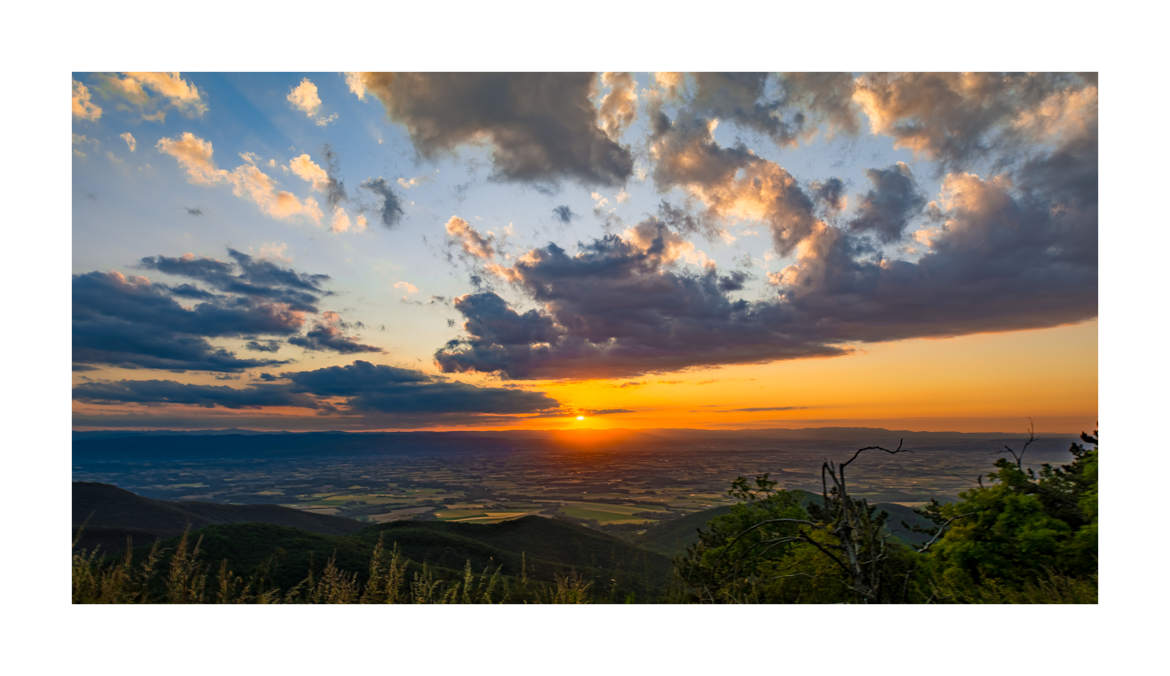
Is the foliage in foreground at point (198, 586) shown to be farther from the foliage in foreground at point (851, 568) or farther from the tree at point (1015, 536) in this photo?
the tree at point (1015, 536)

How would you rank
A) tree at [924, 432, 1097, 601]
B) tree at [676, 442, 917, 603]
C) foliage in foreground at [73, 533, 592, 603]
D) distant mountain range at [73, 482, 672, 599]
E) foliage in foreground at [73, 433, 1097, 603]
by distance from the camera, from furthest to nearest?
distant mountain range at [73, 482, 672, 599] < tree at [924, 432, 1097, 601] < foliage in foreground at [73, 533, 592, 603] < foliage in foreground at [73, 433, 1097, 603] < tree at [676, 442, 917, 603]

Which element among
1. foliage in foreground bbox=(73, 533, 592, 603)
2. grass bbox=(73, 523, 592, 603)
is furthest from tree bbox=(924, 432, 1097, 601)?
grass bbox=(73, 523, 592, 603)

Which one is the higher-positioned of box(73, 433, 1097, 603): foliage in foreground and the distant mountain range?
box(73, 433, 1097, 603): foliage in foreground

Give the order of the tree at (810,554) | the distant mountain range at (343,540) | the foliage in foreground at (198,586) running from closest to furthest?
the tree at (810,554) < the foliage in foreground at (198,586) < the distant mountain range at (343,540)

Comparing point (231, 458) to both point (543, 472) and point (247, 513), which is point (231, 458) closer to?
point (247, 513)

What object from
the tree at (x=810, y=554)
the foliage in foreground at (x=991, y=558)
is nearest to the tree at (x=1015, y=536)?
the foliage in foreground at (x=991, y=558)

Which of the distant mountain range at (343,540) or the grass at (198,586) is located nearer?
the grass at (198,586)

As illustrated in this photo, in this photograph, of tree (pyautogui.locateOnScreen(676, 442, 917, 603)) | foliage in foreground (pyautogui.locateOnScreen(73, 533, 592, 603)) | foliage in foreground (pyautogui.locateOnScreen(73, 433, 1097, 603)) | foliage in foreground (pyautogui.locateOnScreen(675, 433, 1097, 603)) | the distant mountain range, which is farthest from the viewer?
the distant mountain range

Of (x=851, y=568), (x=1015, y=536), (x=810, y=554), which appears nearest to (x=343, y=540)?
(x=810, y=554)

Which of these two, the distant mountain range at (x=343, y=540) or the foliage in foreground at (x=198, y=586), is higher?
the foliage in foreground at (x=198, y=586)

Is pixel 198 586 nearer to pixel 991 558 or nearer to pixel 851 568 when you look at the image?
pixel 851 568

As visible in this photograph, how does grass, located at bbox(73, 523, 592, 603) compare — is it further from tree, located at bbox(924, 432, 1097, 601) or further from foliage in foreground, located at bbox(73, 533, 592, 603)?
tree, located at bbox(924, 432, 1097, 601)
